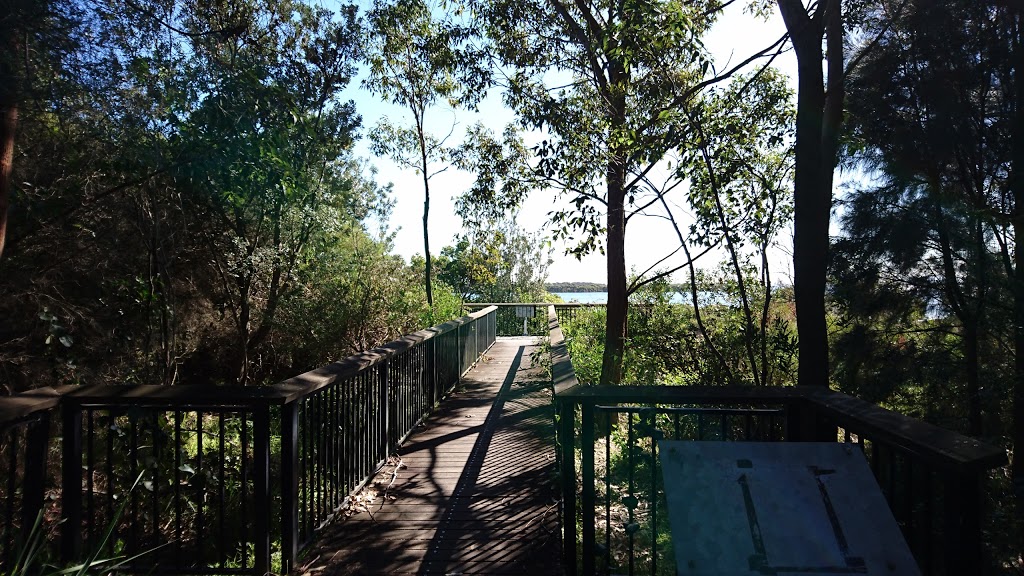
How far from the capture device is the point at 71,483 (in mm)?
3027

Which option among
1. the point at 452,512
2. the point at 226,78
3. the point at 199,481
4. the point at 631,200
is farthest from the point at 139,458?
the point at 631,200

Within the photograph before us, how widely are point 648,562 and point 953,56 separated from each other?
512 centimetres

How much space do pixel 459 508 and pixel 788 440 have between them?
2.26m

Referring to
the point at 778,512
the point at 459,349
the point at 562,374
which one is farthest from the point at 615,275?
the point at 778,512

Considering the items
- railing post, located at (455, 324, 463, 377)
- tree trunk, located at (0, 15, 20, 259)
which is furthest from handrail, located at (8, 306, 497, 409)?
railing post, located at (455, 324, 463, 377)

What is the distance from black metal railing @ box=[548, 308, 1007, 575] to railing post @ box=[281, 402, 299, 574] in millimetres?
1344

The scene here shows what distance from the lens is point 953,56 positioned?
216 inches

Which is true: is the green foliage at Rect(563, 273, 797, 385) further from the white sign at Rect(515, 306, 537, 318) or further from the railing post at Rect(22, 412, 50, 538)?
the white sign at Rect(515, 306, 537, 318)

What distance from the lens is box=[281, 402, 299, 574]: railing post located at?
10.1ft

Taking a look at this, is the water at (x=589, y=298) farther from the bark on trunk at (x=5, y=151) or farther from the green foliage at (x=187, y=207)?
the bark on trunk at (x=5, y=151)

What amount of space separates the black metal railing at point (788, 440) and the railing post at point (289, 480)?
1344 mm

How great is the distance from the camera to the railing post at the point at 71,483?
9.89ft

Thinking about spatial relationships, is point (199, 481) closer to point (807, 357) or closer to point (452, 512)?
point (452, 512)

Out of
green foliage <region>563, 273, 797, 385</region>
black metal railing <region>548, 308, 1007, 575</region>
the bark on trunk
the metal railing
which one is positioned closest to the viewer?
black metal railing <region>548, 308, 1007, 575</region>
